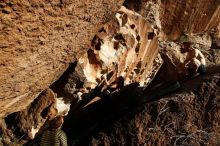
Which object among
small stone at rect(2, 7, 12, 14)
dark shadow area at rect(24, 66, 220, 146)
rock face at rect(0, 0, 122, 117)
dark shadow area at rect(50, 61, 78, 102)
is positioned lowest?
dark shadow area at rect(24, 66, 220, 146)

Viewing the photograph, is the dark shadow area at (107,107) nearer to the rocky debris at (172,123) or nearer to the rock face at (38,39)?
the rocky debris at (172,123)

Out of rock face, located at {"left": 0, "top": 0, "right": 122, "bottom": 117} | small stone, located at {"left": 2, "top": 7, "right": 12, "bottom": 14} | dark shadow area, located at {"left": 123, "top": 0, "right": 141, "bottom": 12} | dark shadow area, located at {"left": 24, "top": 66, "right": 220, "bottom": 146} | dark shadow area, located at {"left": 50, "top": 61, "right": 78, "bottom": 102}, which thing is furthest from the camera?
dark shadow area, located at {"left": 123, "top": 0, "right": 141, "bottom": 12}

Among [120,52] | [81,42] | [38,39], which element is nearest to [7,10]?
[38,39]

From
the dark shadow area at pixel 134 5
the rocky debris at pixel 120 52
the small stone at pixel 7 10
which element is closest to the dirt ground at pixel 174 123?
the rocky debris at pixel 120 52

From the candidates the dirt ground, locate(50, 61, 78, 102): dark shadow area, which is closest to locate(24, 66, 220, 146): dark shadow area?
the dirt ground

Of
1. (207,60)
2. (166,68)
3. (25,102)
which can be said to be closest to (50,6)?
(25,102)

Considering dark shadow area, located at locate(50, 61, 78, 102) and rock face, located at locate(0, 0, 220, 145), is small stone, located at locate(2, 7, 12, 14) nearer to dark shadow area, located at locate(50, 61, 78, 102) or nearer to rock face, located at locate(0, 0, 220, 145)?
rock face, located at locate(0, 0, 220, 145)

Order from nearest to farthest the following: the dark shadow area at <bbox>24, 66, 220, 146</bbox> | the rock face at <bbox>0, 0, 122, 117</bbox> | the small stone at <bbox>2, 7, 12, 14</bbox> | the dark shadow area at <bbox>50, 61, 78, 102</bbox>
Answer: the small stone at <bbox>2, 7, 12, 14</bbox> → the rock face at <bbox>0, 0, 122, 117</bbox> → the dark shadow area at <bbox>50, 61, 78, 102</bbox> → the dark shadow area at <bbox>24, 66, 220, 146</bbox>

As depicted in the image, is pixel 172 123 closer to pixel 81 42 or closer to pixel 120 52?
pixel 120 52

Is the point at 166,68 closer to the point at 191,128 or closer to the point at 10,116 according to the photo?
the point at 191,128
